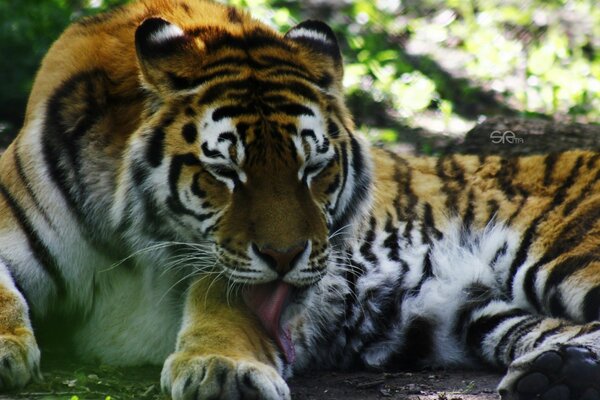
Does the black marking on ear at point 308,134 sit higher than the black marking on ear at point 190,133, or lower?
higher

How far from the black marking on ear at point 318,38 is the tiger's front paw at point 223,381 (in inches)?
49.4

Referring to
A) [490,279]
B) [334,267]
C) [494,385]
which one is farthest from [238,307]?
[490,279]

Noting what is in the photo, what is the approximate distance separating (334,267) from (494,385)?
2.48 ft

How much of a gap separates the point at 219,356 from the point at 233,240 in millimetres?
366

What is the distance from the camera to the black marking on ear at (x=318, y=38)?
3982 millimetres

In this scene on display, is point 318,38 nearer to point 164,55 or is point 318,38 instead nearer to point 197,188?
point 164,55

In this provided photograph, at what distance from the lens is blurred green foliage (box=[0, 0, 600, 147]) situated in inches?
275

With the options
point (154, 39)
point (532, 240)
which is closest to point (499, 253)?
point (532, 240)

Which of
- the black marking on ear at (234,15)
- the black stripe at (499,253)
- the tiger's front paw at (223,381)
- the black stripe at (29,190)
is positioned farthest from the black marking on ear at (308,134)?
the black stripe at (499,253)

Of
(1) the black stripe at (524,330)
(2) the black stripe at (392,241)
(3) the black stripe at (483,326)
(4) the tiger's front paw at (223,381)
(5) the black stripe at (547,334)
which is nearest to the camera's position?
(4) the tiger's front paw at (223,381)

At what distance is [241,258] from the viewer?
339 centimetres

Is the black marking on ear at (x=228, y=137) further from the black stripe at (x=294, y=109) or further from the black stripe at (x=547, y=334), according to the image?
the black stripe at (x=547, y=334)

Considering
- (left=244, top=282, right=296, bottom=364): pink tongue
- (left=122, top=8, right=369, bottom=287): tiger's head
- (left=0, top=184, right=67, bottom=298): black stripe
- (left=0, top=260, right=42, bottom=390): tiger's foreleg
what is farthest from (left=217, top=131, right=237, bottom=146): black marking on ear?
(left=0, top=260, right=42, bottom=390): tiger's foreleg

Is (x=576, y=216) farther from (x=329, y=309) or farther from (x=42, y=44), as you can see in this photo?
(x=42, y=44)
